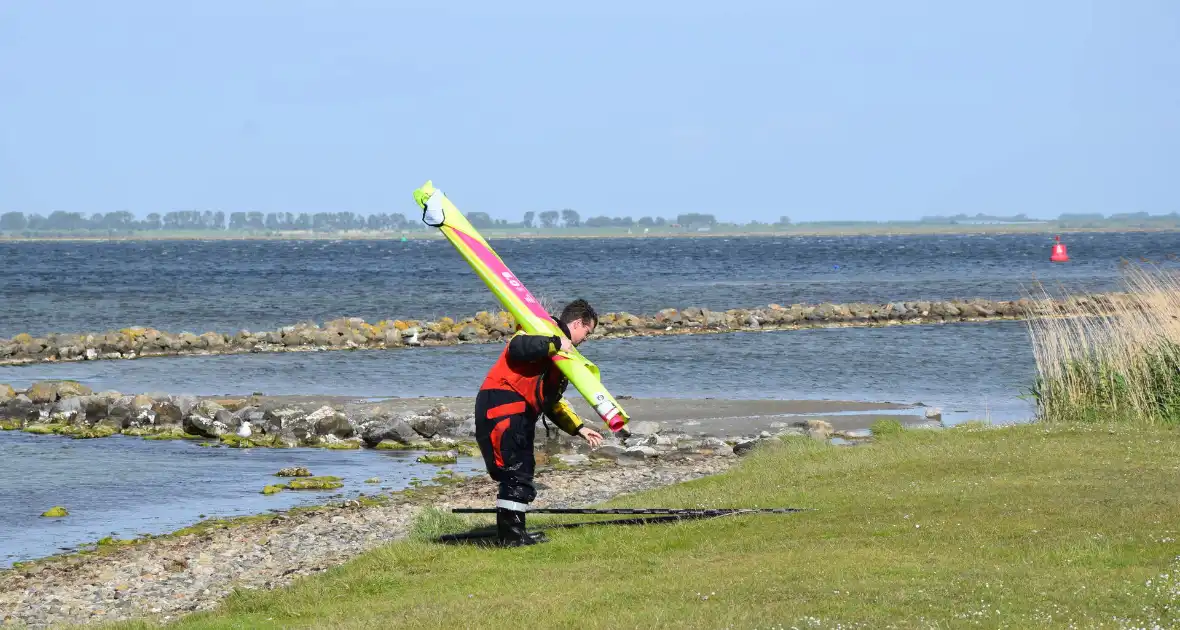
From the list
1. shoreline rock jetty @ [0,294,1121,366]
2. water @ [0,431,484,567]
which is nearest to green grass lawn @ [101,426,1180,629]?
water @ [0,431,484,567]

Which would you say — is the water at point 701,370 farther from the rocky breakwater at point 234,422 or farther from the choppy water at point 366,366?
the rocky breakwater at point 234,422

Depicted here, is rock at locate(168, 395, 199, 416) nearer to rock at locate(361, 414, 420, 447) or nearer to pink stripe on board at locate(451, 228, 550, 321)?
rock at locate(361, 414, 420, 447)

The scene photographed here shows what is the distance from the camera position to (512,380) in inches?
449

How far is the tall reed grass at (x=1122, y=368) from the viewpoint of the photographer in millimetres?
19797

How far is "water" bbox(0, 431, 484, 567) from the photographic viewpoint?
54.8ft

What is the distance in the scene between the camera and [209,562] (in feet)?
45.5

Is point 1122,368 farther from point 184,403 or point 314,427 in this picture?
point 184,403

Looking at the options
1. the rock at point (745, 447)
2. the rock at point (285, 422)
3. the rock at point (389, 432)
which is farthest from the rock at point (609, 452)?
the rock at point (285, 422)

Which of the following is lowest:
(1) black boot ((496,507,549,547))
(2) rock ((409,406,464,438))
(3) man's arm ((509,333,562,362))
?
(2) rock ((409,406,464,438))

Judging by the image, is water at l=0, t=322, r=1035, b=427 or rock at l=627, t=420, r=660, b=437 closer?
rock at l=627, t=420, r=660, b=437

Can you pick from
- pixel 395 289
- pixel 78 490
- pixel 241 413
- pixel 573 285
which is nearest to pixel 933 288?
pixel 573 285

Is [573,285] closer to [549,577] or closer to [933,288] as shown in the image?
[933,288]

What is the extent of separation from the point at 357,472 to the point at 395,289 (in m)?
66.5

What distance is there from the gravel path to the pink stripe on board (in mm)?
3278
